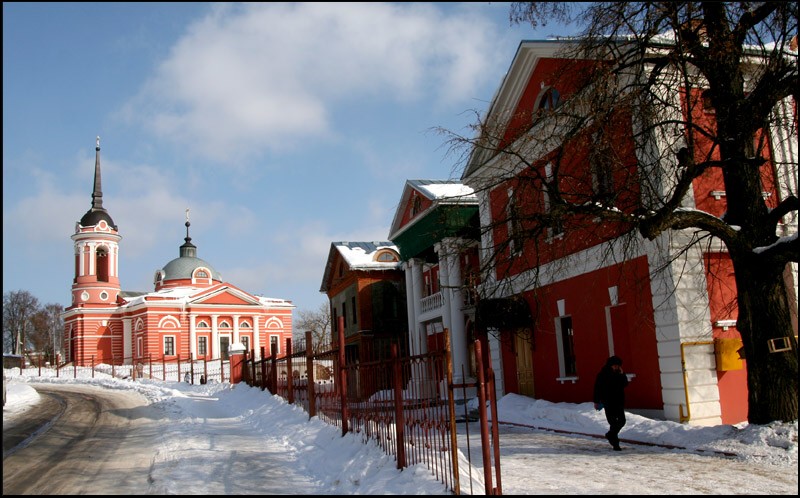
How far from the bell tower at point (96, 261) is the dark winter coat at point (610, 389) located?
63244 millimetres

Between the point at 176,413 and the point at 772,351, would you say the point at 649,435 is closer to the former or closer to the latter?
the point at 772,351

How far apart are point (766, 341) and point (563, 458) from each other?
3.62 meters

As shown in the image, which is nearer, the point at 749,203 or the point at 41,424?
the point at 749,203

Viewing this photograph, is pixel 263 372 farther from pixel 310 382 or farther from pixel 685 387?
pixel 685 387

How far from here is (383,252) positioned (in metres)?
36.7

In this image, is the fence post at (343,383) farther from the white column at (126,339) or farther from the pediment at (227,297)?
the white column at (126,339)

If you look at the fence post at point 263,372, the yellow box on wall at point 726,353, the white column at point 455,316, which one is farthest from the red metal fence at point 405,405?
the white column at point 455,316

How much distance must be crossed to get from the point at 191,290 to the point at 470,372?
4900cm

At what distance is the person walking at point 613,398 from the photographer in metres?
11.1

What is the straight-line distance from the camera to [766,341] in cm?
1070

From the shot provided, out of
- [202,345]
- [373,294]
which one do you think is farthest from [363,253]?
[202,345]

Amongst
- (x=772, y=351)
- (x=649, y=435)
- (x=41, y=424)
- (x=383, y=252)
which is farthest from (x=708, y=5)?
(x=383, y=252)

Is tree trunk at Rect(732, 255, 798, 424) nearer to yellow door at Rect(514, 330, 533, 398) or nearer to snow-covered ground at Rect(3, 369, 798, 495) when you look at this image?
snow-covered ground at Rect(3, 369, 798, 495)

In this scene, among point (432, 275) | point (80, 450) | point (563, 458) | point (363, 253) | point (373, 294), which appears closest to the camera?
point (563, 458)
